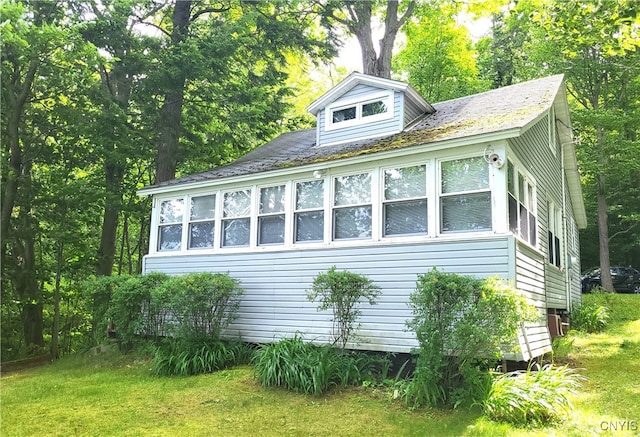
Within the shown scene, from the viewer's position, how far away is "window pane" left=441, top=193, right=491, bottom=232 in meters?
6.74

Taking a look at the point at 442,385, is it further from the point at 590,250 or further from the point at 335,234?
the point at 590,250

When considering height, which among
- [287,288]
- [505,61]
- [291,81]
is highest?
[505,61]

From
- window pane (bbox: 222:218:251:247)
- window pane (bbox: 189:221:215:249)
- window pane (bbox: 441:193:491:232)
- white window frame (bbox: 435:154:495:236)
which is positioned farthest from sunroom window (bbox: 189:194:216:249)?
window pane (bbox: 441:193:491:232)

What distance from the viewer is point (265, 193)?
30.6ft

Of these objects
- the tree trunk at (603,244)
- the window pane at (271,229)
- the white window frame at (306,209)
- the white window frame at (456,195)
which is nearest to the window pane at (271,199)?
the window pane at (271,229)

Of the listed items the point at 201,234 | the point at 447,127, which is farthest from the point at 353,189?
the point at 201,234

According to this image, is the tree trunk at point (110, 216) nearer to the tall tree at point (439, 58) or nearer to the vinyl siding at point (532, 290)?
the vinyl siding at point (532, 290)

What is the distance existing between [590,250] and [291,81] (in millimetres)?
18543

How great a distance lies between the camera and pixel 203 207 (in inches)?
402

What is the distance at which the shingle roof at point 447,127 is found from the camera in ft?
23.8

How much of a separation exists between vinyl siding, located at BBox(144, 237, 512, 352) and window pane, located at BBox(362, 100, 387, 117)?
11.1 ft

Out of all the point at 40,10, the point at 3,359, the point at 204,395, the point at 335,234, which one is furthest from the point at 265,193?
the point at 3,359

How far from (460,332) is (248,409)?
2854 millimetres

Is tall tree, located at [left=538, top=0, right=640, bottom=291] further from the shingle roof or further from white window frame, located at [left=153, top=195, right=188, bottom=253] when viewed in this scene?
white window frame, located at [left=153, top=195, right=188, bottom=253]
